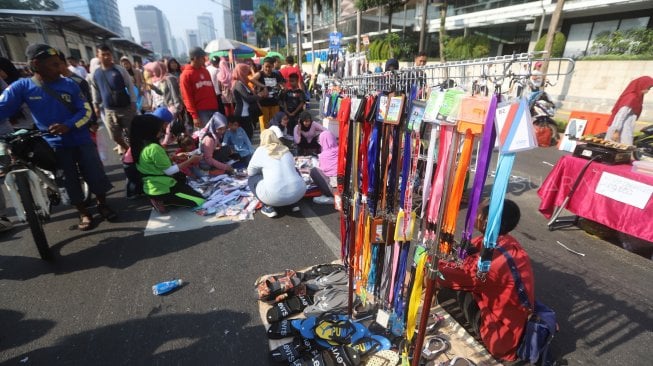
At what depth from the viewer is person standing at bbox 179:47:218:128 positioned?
5418 mm

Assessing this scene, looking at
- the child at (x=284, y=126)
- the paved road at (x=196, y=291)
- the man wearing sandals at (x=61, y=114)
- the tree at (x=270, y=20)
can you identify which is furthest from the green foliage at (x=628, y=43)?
the tree at (x=270, y=20)

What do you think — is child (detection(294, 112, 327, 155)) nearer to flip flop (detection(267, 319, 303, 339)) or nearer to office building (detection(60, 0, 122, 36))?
flip flop (detection(267, 319, 303, 339))

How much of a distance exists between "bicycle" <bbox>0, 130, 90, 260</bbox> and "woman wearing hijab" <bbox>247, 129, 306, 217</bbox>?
2202mm

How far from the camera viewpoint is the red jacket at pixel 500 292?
6.21 feet

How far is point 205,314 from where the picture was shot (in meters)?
2.45

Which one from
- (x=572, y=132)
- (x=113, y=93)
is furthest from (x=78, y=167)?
(x=572, y=132)

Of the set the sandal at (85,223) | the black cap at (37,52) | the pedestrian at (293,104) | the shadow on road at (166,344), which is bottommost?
the shadow on road at (166,344)

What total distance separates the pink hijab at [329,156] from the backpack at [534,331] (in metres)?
3.05

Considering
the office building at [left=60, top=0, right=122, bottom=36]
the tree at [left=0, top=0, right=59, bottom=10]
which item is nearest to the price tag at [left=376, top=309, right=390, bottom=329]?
the tree at [left=0, top=0, right=59, bottom=10]

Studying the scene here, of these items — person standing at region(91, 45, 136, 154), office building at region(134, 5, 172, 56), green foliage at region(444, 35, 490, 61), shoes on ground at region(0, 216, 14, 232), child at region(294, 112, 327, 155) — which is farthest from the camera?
office building at region(134, 5, 172, 56)

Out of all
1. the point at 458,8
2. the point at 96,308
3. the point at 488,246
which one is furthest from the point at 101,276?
the point at 458,8

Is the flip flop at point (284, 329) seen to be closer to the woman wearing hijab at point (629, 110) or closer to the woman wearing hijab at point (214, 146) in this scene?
the woman wearing hijab at point (214, 146)

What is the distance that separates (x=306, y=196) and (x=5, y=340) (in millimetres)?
3316

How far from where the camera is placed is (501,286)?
192 centimetres
